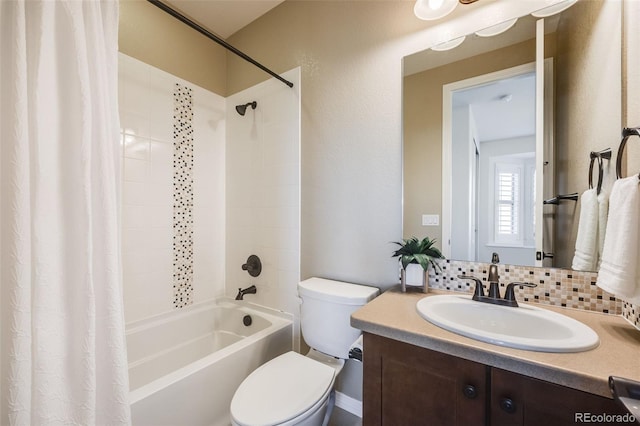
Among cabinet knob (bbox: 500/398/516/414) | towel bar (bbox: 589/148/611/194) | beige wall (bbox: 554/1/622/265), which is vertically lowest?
cabinet knob (bbox: 500/398/516/414)

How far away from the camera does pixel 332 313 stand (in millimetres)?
1327

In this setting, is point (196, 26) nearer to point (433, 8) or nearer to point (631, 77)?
point (433, 8)

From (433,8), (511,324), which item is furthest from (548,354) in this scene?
(433,8)

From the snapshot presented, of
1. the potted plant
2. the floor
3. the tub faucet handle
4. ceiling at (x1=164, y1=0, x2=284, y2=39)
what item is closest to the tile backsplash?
the potted plant

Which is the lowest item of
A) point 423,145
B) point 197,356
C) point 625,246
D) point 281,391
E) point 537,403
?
point 197,356

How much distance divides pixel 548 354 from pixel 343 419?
1229mm

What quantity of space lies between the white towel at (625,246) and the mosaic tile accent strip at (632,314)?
16 cm

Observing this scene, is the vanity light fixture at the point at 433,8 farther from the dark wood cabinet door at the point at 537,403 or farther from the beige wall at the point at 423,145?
the dark wood cabinet door at the point at 537,403

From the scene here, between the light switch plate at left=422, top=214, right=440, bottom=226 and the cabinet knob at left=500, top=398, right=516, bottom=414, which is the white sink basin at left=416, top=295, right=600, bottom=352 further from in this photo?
the light switch plate at left=422, top=214, right=440, bottom=226

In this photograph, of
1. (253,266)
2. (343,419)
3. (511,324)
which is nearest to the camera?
(511,324)

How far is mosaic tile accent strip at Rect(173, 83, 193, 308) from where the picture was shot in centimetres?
191

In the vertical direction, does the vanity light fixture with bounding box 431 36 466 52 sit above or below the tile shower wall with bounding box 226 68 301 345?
above

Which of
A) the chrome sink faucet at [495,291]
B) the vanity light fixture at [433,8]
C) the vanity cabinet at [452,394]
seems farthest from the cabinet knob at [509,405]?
the vanity light fixture at [433,8]

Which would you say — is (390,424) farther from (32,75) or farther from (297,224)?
(32,75)
